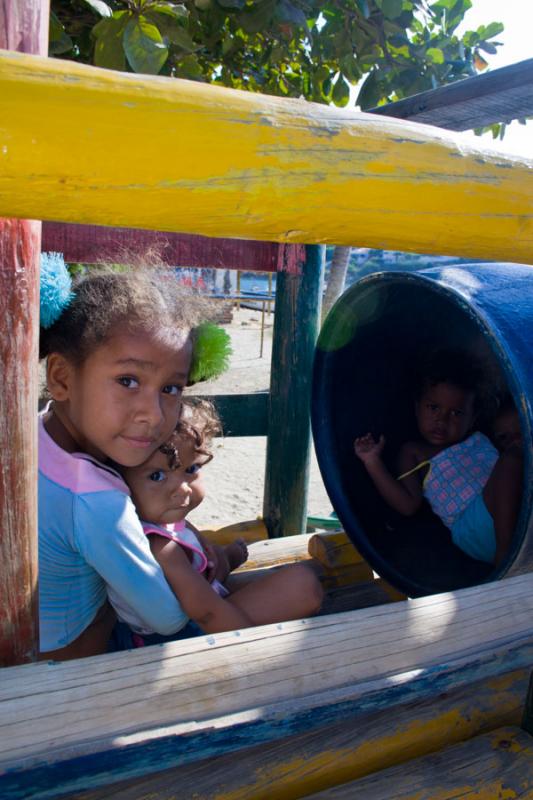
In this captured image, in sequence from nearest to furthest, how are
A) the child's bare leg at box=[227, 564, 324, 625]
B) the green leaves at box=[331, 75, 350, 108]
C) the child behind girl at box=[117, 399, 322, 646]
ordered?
1. the child behind girl at box=[117, 399, 322, 646]
2. the child's bare leg at box=[227, 564, 324, 625]
3. the green leaves at box=[331, 75, 350, 108]

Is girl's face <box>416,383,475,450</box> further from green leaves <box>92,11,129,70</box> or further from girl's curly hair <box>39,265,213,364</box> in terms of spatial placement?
green leaves <box>92,11,129,70</box>

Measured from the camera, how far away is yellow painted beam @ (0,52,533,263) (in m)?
0.78

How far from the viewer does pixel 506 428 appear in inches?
110

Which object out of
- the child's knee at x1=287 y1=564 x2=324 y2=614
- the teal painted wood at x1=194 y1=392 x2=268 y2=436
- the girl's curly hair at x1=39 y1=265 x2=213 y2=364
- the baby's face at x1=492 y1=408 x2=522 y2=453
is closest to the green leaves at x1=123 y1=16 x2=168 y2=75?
the girl's curly hair at x1=39 y1=265 x2=213 y2=364

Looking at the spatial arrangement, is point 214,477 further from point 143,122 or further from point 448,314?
point 143,122

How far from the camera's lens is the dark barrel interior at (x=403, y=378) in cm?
199

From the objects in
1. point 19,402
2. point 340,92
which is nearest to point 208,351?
point 19,402

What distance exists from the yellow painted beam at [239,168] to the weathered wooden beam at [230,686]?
686 millimetres

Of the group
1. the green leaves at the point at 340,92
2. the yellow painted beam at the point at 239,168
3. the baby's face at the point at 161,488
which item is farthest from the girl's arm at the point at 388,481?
the green leaves at the point at 340,92

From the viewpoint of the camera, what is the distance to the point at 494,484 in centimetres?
229

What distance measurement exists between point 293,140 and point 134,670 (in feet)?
2.73

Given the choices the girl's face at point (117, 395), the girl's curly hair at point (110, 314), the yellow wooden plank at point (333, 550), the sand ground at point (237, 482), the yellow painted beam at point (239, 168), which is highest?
the yellow painted beam at point (239, 168)

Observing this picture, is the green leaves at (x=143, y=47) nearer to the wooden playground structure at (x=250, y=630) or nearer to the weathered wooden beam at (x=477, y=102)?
the weathered wooden beam at (x=477, y=102)

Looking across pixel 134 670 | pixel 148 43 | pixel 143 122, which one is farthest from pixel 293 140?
pixel 148 43
